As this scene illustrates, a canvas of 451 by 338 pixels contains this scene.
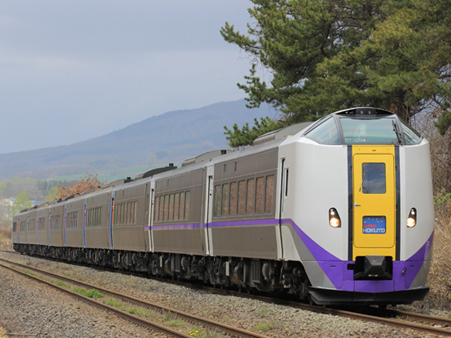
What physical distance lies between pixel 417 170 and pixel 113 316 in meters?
5.80

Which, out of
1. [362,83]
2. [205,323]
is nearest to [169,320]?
[205,323]

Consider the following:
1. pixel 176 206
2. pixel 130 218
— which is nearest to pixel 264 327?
pixel 176 206

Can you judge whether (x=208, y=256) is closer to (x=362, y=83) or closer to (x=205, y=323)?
(x=205, y=323)

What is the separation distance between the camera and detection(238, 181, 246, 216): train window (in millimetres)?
13606

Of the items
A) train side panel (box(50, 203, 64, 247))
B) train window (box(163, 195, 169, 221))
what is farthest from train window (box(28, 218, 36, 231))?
train window (box(163, 195, 169, 221))

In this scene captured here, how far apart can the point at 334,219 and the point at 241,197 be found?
3.38m

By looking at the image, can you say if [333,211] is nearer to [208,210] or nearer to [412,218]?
[412,218]

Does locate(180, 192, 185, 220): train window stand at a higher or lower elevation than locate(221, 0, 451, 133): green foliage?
lower

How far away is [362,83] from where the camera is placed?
25.9 meters

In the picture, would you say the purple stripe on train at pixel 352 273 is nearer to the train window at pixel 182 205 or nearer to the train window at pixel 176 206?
the train window at pixel 182 205

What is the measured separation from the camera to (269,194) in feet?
40.3

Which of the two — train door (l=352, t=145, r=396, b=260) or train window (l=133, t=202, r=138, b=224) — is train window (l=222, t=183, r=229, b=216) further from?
train window (l=133, t=202, r=138, b=224)

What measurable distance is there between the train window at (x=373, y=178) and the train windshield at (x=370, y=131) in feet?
1.37

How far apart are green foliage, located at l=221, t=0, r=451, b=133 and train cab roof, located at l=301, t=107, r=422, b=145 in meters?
9.05
